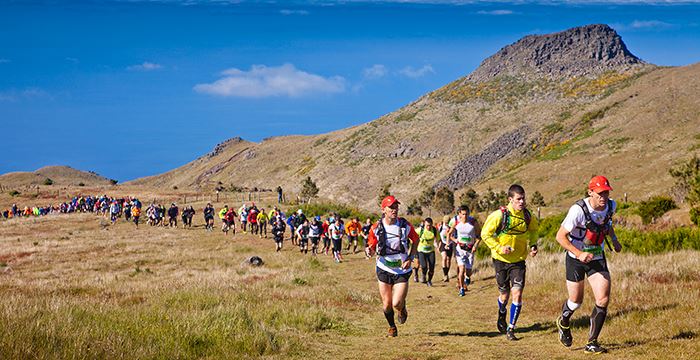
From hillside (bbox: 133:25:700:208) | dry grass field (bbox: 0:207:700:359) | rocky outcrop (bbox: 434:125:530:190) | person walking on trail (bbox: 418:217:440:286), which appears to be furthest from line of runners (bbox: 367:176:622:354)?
rocky outcrop (bbox: 434:125:530:190)

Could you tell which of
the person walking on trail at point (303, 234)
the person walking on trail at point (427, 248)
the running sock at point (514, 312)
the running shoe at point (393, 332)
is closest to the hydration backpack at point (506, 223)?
the running sock at point (514, 312)

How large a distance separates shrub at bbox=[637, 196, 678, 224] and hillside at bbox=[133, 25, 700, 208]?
23845mm

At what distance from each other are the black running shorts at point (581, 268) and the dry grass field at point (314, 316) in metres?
1.10

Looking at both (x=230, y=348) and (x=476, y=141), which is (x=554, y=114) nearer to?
(x=476, y=141)

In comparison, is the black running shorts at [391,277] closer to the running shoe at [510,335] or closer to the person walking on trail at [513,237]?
the person walking on trail at [513,237]

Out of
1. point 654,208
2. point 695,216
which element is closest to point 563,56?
point 654,208

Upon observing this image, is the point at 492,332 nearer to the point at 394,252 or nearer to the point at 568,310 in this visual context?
the point at 568,310

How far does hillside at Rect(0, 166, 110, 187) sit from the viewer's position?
155438 millimetres

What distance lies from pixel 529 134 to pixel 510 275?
106m

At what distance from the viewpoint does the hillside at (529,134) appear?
3059 inches

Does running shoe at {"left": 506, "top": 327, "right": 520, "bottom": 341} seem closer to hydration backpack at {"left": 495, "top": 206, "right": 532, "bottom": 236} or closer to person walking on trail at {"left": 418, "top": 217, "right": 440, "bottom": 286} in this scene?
hydration backpack at {"left": 495, "top": 206, "right": 532, "bottom": 236}

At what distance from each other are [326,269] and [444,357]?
51.4 ft

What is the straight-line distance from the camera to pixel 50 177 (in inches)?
7156

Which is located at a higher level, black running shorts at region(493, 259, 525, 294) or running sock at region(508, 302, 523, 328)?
black running shorts at region(493, 259, 525, 294)
